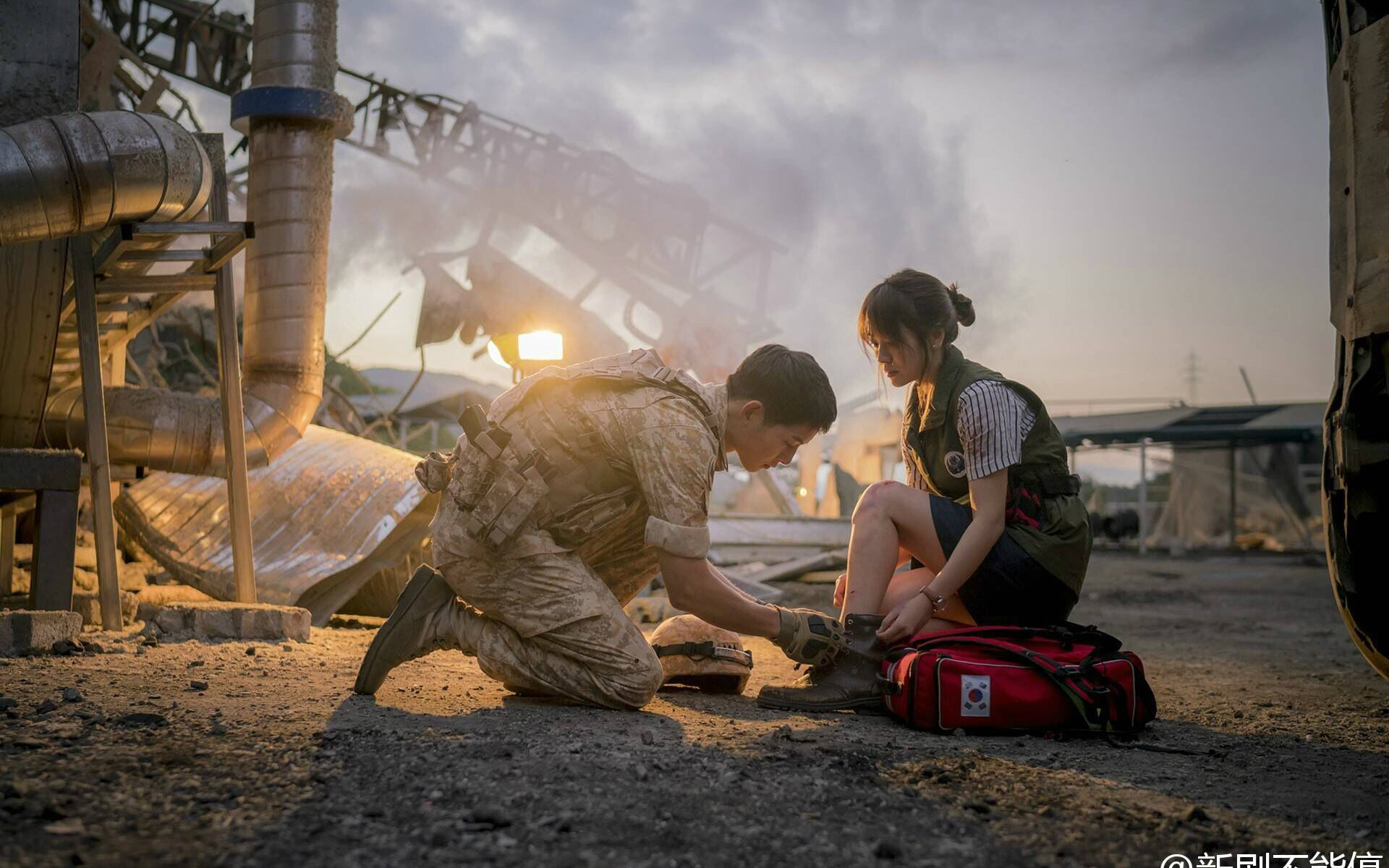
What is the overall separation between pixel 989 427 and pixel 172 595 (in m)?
4.35

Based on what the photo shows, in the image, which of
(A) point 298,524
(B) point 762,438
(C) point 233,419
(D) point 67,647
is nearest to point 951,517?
(B) point 762,438

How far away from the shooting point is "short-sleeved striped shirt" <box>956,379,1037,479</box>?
10.2 feet

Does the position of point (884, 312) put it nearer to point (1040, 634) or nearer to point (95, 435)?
point (1040, 634)

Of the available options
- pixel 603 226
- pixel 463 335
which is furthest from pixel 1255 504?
pixel 463 335

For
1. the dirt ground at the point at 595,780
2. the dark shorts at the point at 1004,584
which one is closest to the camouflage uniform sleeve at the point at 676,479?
the dirt ground at the point at 595,780

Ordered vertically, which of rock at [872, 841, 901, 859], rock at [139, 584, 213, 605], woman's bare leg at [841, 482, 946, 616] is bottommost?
rock at [872, 841, 901, 859]

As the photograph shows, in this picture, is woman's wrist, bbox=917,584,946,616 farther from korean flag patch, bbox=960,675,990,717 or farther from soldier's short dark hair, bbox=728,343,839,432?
soldier's short dark hair, bbox=728,343,839,432

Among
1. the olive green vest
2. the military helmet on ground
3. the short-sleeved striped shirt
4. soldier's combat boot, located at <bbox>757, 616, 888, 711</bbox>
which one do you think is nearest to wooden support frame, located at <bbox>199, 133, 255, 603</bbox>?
the military helmet on ground

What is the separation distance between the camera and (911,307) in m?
3.29

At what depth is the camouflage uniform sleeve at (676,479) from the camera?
2721 millimetres

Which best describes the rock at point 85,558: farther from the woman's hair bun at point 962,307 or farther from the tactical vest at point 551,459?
the woman's hair bun at point 962,307

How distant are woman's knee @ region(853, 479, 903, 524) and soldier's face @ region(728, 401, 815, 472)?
15.4 inches

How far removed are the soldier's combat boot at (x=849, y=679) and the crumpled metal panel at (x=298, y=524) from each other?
296 cm

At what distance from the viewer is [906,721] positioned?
9.64 ft
